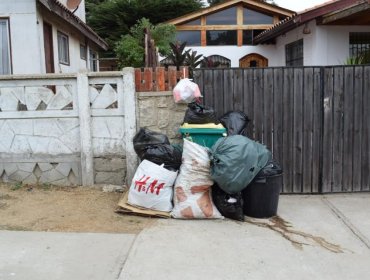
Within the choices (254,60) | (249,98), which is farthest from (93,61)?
(249,98)

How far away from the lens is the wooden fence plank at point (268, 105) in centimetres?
638

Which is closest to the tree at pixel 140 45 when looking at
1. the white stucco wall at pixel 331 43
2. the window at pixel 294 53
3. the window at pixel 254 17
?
the window at pixel 254 17

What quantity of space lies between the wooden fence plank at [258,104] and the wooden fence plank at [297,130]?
474mm

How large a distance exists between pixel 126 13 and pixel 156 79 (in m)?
21.6

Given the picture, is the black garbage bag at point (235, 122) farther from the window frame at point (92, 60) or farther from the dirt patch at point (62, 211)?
the window frame at point (92, 60)

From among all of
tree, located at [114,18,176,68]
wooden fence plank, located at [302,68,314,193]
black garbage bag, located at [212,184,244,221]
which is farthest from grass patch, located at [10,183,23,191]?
tree, located at [114,18,176,68]

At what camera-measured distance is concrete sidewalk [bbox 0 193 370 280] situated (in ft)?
12.9

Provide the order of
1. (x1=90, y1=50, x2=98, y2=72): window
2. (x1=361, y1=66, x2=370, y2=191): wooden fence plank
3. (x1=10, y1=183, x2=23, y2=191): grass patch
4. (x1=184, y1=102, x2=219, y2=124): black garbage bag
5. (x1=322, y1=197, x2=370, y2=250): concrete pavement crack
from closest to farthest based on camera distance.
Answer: (x1=322, y1=197, x2=370, y2=250): concrete pavement crack → (x1=184, y1=102, x2=219, y2=124): black garbage bag → (x1=10, y1=183, x2=23, y2=191): grass patch → (x1=361, y1=66, x2=370, y2=191): wooden fence plank → (x1=90, y1=50, x2=98, y2=72): window

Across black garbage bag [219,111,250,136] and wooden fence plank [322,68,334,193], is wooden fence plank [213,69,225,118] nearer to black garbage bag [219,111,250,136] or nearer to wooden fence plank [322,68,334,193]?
black garbage bag [219,111,250,136]

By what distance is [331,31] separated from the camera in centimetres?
1196

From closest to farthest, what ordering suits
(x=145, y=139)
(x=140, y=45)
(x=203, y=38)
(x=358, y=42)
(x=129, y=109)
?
(x=145, y=139) → (x=129, y=109) → (x=358, y=42) → (x=140, y=45) → (x=203, y=38)

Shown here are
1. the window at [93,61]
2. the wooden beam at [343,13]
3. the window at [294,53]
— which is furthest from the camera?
the window at [93,61]

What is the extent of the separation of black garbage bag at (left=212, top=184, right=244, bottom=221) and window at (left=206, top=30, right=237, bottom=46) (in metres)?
13.7

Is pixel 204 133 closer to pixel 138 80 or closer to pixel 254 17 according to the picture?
pixel 138 80
